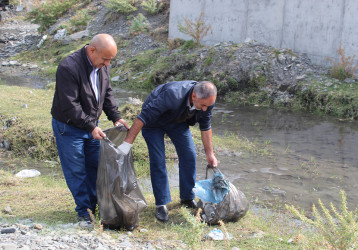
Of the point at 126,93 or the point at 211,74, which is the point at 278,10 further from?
the point at 126,93

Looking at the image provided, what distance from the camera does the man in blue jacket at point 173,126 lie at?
3.43 meters

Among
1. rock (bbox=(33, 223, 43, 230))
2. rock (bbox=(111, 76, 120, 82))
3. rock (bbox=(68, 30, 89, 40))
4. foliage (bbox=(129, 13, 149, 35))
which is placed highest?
foliage (bbox=(129, 13, 149, 35))

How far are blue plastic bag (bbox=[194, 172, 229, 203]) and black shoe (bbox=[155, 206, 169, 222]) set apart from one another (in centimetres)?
35

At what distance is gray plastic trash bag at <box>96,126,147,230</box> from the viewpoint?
3.32 metres

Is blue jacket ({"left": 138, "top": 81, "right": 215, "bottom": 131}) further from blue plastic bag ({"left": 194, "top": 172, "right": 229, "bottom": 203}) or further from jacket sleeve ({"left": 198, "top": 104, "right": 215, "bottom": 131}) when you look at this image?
blue plastic bag ({"left": 194, "top": 172, "right": 229, "bottom": 203})

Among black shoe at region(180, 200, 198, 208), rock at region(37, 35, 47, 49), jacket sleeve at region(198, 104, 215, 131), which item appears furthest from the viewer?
rock at region(37, 35, 47, 49)

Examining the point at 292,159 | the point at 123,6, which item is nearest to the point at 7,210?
the point at 292,159

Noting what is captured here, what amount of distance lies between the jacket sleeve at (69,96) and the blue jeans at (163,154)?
725mm

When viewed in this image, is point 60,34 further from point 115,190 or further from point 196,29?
point 115,190

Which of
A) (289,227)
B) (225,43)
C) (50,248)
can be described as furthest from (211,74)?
(50,248)

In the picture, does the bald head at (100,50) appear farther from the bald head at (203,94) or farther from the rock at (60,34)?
the rock at (60,34)

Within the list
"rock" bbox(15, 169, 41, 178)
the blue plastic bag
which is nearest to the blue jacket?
the blue plastic bag

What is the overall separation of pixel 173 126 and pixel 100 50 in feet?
3.29

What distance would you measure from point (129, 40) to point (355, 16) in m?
8.83
